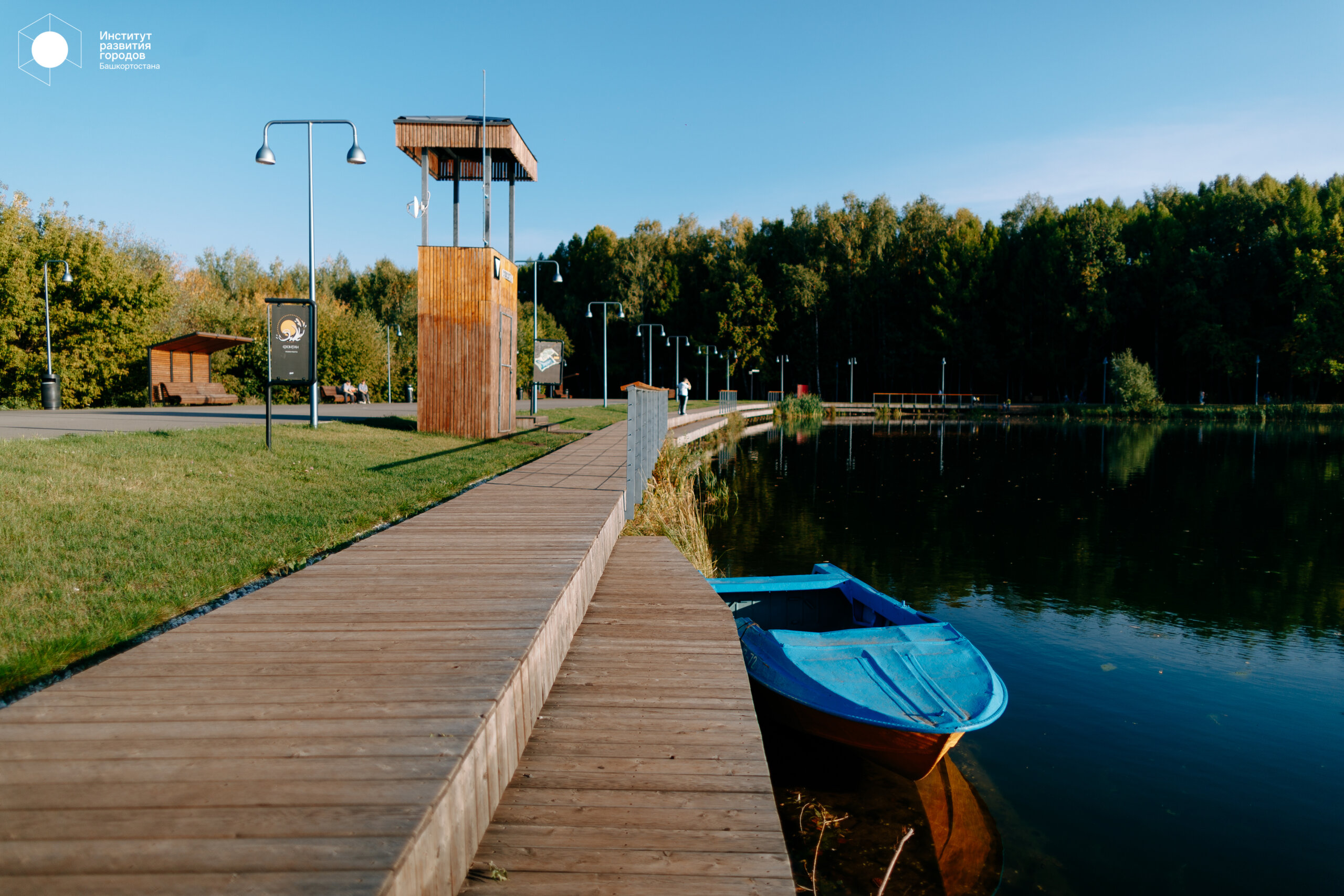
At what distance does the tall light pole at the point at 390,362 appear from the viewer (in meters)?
40.1

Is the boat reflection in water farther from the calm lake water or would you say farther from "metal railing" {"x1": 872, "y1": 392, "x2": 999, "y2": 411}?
"metal railing" {"x1": 872, "y1": 392, "x2": 999, "y2": 411}

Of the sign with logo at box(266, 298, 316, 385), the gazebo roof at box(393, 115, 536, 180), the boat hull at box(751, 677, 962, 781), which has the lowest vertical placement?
the boat hull at box(751, 677, 962, 781)

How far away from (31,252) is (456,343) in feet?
72.4

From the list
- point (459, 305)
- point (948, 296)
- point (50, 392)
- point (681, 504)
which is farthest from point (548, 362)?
point (948, 296)

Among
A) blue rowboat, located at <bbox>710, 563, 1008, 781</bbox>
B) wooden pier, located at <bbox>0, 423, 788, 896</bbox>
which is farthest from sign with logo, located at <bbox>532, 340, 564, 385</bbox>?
wooden pier, located at <bbox>0, 423, 788, 896</bbox>

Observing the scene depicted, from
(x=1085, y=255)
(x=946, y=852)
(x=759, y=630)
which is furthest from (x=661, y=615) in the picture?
(x=1085, y=255)

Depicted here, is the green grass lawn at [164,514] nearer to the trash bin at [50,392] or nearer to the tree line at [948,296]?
the trash bin at [50,392]

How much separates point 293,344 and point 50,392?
15468 mm

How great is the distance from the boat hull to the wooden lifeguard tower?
12364mm

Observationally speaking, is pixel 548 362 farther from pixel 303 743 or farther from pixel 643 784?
pixel 303 743

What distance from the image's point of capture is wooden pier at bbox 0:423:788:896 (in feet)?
6.86

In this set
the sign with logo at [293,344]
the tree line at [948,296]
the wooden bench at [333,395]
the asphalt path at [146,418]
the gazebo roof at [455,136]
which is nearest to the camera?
the sign with logo at [293,344]

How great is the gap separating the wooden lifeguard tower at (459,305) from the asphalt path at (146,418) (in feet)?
9.92

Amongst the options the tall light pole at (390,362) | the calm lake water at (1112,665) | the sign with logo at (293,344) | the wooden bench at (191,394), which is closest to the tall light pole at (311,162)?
the sign with logo at (293,344)
